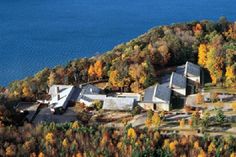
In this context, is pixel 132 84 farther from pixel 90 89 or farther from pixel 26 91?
pixel 26 91

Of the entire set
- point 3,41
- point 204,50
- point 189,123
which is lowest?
point 189,123

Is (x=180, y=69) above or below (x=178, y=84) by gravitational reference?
above

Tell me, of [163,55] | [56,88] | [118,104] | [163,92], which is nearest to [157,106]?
[163,92]

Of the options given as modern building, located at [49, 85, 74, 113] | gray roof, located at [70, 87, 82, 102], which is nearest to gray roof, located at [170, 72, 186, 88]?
gray roof, located at [70, 87, 82, 102]

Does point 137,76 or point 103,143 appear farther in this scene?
point 137,76

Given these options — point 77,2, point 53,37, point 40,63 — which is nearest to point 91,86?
point 40,63

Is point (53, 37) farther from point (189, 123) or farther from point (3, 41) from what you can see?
point (189, 123)

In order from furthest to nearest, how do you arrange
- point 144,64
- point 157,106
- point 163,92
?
point 144,64, point 163,92, point 157,106
